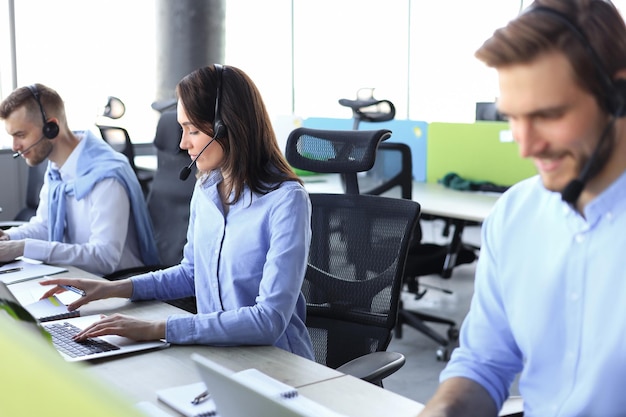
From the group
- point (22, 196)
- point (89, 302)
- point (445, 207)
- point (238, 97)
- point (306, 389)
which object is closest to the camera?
point (306, 389)

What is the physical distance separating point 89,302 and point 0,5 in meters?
4.32

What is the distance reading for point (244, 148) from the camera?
1.77 m

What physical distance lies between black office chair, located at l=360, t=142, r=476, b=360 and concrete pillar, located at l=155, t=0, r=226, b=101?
8.52 feet

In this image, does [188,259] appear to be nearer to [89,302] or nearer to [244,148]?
[89,302]

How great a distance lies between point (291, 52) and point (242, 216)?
19.4ft

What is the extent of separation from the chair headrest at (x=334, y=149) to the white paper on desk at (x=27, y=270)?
2.71 ft

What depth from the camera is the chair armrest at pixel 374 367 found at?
1526 millimetres

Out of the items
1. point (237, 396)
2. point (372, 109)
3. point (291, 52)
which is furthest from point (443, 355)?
point (291, 52)

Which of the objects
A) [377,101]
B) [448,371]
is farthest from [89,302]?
[377,101]

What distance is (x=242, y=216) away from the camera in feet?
5.84

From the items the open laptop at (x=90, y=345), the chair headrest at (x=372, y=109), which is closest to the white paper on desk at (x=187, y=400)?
the open laptop at (x=90, y=345)

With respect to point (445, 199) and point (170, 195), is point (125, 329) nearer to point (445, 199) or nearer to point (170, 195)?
point (170, 195)

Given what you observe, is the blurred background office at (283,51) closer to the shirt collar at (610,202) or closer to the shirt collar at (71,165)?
the shirt collar at (71,165)

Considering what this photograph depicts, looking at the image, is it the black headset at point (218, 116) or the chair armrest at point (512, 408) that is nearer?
the chair armrest at point (512, 408)
